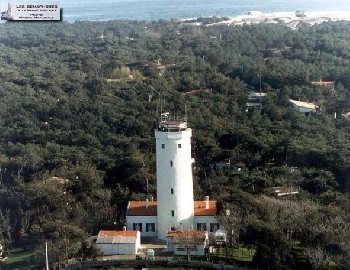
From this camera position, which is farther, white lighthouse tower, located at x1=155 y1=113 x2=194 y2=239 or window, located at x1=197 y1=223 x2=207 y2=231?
window, located at x1=197 y1=223 x2=207 y2=231

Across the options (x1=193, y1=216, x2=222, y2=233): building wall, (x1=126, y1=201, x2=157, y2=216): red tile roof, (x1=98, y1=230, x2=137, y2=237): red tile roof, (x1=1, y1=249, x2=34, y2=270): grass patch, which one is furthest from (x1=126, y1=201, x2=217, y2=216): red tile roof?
(x1=1, y1=249, x2=34, y2=270): grass patch

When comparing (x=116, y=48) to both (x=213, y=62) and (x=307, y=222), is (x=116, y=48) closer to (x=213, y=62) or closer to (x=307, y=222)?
(x=213, y=62)

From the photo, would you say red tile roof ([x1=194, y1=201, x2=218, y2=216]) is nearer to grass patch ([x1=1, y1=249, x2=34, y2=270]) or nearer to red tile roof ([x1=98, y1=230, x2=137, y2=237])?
red tile roof ([x1=98, y1=230, x2=137, y2=237])

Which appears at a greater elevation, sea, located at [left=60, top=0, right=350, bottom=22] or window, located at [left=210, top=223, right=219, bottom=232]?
sea, located at [left=60, top=0, right=350, bottom=22]

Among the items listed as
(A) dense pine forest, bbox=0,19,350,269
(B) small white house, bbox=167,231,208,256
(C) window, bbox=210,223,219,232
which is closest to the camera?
(B) small white house, bbox=167,231,208,256

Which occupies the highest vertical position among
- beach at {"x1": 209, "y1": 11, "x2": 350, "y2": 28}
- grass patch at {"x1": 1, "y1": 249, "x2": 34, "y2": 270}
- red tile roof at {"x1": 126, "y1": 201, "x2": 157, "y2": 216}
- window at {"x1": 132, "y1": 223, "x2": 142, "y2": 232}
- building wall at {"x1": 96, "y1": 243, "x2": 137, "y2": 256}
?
beach at {"x1": 209, "y1": 11, "x2": 350, "y2": 28}

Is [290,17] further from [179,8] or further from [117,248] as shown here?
[117,248]
